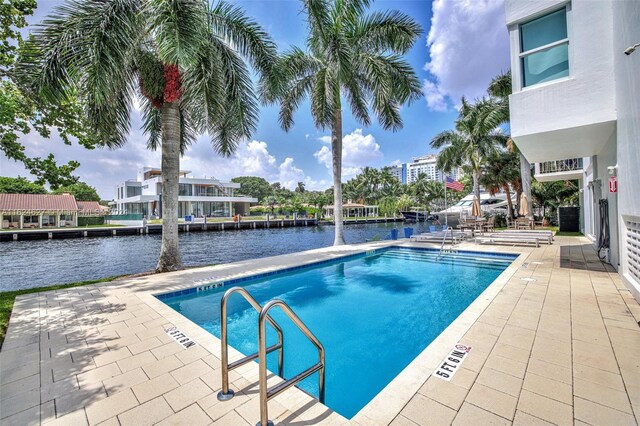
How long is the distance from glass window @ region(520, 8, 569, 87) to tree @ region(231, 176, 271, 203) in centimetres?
7239

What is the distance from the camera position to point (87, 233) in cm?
2686

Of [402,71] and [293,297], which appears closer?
[293,297]

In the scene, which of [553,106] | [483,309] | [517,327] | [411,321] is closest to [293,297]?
[411,321]

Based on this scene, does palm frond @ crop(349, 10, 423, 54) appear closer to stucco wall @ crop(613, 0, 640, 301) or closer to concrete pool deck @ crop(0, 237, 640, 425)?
stucco wall @ crop(613, 0, 640, 301)

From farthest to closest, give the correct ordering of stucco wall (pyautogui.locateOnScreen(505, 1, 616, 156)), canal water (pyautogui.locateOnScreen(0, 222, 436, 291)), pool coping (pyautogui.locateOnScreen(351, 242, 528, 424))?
canal water (pyautogui.locateOnScreen(0, 222, 436, 291)) → stucco wall (pyautogui.locateOnScreen(505, 1, 616, 156)) → pool coping (pyautogui.locateOnScreen(351, 242, 528, 424))

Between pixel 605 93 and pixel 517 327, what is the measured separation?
5.12 metres

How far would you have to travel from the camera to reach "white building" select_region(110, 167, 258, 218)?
41950 millimetres

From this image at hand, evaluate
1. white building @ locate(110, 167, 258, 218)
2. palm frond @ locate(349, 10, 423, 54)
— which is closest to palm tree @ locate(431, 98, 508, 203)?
palm frond @ locate(349, 10, 423, 54)

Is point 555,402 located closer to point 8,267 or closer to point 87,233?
point 8,267

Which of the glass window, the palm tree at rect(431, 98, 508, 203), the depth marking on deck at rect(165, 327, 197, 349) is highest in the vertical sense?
the palm tree at rect(431, 98, 508, 203)

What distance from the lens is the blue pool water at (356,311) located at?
13.0ft

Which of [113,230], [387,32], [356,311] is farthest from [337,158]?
[113,230]

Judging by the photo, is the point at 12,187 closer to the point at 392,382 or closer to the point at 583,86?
the point at 392,382

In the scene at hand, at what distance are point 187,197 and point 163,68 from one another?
35.3 m
